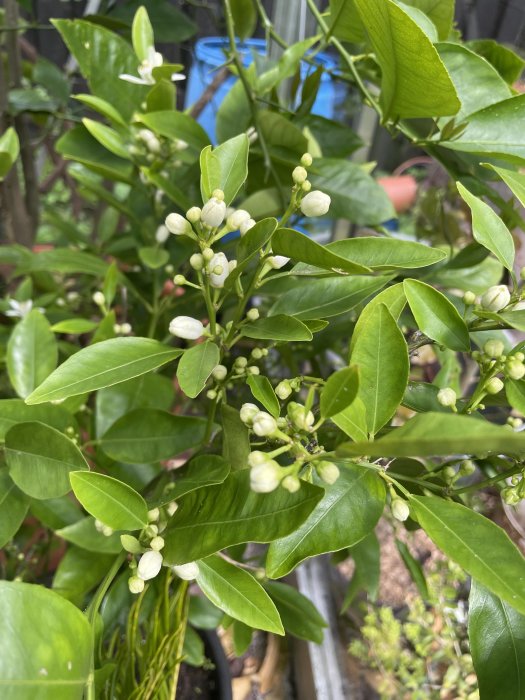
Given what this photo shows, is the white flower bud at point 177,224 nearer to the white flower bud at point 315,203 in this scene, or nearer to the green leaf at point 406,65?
the white flower bud at point 315,203

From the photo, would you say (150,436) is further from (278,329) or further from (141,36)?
(141,36)

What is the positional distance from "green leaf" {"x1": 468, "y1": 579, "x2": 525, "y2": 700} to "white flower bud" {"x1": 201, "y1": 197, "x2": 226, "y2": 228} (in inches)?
11.8

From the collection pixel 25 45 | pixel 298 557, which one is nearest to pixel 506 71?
pixel 298 557

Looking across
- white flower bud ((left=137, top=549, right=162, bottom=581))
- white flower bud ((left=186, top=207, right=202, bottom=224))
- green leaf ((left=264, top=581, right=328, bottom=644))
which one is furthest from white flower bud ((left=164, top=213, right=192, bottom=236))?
green leaf ((left=264, top=581, right=328, bottom=644))

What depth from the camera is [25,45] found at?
1172 mm

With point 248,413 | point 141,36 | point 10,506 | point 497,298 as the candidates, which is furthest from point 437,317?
point 141,36

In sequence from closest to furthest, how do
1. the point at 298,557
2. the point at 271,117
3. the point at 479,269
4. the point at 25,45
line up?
the point at 298,557, the point at 271,117, the point at 479,269, the point at 25,45

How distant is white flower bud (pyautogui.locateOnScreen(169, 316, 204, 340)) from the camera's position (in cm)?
41

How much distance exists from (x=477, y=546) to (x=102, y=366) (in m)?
0.27

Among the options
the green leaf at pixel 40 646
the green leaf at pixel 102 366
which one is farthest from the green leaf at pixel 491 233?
the green leaf at pixel 40 646

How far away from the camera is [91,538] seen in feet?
1.56

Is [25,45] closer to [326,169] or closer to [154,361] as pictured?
[326,169]

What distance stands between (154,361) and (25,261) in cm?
45

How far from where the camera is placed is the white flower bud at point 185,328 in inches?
16.1
